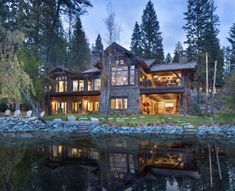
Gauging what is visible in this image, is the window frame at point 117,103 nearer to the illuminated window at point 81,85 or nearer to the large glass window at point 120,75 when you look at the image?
the large glass window at point 120,75

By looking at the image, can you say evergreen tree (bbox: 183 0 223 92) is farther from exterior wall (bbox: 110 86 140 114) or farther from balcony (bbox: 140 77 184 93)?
exterior wall (bbox: 110 86 140 114)

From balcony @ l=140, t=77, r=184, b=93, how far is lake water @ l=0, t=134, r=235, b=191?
46.2 feet

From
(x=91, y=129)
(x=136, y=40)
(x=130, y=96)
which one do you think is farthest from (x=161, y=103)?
(x=136, y=40)

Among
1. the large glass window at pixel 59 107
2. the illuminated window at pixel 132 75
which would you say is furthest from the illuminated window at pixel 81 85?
the illuminated window at pixel 132 75

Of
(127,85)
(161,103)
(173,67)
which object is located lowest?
(161,103)

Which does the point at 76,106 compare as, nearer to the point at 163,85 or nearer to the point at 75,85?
the point at 75,85

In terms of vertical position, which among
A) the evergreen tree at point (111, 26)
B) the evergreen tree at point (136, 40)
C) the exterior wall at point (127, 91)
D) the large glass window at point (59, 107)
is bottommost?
the large glass window at point (59, 107)

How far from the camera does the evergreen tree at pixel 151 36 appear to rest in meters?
45.7

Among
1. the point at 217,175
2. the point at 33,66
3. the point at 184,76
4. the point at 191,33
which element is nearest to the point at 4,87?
the point at 217,175

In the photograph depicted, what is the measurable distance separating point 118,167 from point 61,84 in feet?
87.3

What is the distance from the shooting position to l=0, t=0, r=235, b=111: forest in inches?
570

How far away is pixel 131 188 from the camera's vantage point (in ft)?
23.2

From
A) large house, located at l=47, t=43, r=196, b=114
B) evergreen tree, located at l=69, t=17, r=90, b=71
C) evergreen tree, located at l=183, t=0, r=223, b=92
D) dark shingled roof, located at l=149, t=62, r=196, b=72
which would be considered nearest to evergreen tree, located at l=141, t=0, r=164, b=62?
evergreen tree, located at l=183, t=0, r=223, b=92

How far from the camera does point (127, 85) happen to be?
30062mm
